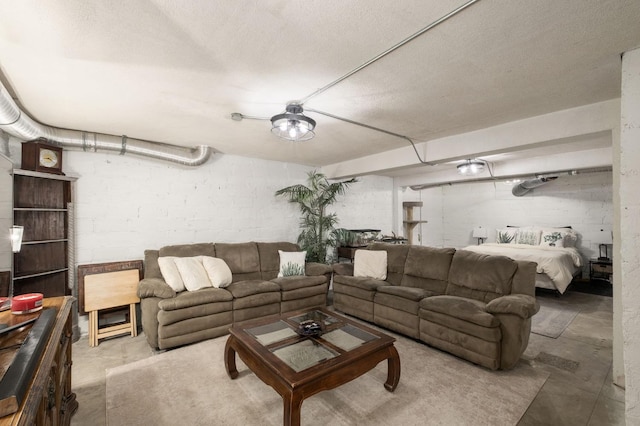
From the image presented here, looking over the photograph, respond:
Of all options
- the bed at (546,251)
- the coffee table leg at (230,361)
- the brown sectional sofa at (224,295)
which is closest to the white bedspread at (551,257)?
the bed at (546,251)

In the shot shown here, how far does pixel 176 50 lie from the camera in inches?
67.1

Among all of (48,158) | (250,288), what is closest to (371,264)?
(250,288)

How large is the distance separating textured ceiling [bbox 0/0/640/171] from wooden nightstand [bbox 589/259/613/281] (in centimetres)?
437

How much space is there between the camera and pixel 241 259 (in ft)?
13.2

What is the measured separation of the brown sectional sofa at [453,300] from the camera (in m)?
2.46

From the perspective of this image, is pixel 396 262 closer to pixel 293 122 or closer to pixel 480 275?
pixel 480 275

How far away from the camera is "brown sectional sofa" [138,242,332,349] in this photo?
2877 millimetres

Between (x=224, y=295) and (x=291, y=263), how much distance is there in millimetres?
1174

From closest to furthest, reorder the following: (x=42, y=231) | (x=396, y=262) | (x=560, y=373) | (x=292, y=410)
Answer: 1. (x=292, y=410)
2. (x=560, y=373)
3. (x=42, y=231)
4. (x=396, y=262)

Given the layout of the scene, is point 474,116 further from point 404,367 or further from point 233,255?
point 233,255

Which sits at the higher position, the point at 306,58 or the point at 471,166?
the point at 306,58

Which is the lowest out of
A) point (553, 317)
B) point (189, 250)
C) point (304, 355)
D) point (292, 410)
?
point (553, 317)

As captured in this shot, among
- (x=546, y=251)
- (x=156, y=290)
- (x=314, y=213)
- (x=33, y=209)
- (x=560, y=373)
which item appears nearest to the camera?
(x=560, y=373)

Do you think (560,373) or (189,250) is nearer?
(560,373)
